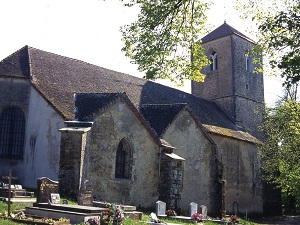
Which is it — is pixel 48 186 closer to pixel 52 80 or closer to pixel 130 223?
pixel 130 223

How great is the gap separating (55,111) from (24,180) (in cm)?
392

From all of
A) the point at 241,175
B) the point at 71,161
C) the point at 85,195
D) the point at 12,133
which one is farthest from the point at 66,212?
the point at 241,175

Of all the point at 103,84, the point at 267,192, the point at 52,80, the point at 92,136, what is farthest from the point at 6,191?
the point at 267,192

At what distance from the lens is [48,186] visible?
42.9 feet

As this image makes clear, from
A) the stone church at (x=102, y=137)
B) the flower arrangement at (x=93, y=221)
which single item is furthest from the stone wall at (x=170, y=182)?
the flower arrangement at (x=93, y=221)

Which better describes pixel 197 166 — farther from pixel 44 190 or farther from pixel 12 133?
pixel 44 190

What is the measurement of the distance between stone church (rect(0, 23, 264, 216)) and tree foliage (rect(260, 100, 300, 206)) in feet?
14.8

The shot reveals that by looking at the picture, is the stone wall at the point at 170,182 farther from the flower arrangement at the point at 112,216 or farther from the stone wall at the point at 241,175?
the stone wall at the point at 241,175

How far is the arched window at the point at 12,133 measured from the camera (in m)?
18.9

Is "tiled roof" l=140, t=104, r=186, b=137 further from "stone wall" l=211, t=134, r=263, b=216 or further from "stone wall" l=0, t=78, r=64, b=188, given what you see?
"stone wall" l=211, t=134, r=263, b=216

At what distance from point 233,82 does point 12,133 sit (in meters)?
20.8

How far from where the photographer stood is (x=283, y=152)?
28.3m

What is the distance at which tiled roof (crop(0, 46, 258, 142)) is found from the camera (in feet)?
62.7

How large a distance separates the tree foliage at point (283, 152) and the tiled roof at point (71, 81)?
13.5 feet
